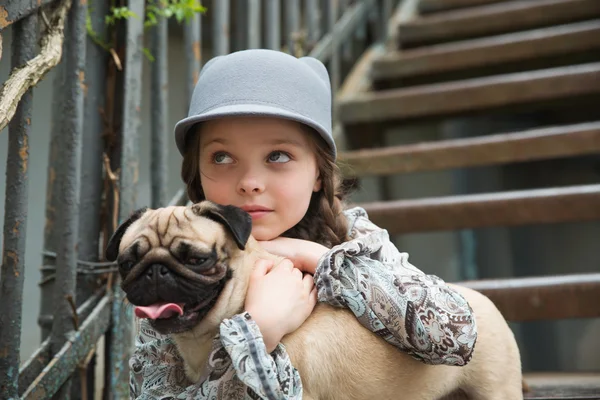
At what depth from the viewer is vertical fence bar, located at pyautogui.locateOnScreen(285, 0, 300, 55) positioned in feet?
9.81

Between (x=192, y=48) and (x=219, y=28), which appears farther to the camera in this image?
(x=219, y=28)

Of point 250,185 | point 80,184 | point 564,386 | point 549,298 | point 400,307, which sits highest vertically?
point 250,185

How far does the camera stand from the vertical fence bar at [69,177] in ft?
5.06

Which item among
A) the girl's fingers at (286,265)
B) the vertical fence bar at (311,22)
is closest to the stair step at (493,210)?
the vertical fence bar at (311,22)

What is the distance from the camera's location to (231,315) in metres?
1.09

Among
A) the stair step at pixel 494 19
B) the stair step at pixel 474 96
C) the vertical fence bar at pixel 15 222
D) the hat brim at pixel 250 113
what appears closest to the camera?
the hat brim at pixel 250 113

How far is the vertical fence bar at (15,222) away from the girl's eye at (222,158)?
0.42 m

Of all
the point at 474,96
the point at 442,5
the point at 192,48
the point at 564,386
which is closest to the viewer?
the point at 564,386

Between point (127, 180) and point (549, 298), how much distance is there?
1.34 metres

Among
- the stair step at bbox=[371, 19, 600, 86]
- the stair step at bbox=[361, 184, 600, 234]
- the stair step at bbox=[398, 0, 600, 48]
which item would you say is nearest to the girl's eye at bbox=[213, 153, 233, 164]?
the stair step at bbox=[361, 184, 600, 234]

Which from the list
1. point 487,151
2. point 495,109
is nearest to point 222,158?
point 487,151

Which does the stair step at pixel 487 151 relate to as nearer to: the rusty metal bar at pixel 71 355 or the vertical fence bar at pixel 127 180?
the vertical fence bar at pixel 127 180

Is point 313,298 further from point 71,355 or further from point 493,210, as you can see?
point 493,210

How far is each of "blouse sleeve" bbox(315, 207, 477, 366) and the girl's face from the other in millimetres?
147
